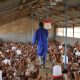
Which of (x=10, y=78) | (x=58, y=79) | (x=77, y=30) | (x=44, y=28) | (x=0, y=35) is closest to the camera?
(x=58, y=79)

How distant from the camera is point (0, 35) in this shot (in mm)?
23281

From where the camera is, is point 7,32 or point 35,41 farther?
point 7,32

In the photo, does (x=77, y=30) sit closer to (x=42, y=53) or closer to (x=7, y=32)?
(x=7, y=32)

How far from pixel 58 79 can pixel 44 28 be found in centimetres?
198

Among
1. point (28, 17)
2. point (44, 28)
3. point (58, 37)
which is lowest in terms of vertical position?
point (58, 37)

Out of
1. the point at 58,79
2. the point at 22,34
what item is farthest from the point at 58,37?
the point at 58,79

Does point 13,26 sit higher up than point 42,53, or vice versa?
point 42,53

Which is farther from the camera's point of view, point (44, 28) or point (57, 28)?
point (57, 28)

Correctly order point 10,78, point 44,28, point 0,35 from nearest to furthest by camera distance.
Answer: point 10,78
point 44,28
point 0,35

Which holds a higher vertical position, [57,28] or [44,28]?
[44,28]

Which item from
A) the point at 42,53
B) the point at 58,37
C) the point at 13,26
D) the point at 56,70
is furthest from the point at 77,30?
the point at 56,70

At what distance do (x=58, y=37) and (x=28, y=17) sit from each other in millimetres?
3522

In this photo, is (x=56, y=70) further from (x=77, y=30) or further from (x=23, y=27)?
(x=23, y=27)

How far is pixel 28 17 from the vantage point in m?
23.6
